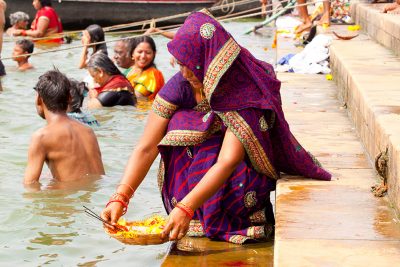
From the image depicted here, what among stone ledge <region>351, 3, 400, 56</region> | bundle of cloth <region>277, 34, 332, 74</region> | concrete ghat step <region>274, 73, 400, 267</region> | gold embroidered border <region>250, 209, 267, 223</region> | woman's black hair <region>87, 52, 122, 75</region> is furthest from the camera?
woman's black hair <region>87, 52, 122, 75</region>

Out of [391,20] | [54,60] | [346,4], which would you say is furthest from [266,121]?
[54,60]

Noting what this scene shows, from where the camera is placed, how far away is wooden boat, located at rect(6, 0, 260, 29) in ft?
68.0

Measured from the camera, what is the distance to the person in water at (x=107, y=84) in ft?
29.1

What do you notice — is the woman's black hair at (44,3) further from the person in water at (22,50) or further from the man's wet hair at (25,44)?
the man's wet hair at (25,44)

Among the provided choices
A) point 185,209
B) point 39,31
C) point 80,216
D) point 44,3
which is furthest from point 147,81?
point 44,3

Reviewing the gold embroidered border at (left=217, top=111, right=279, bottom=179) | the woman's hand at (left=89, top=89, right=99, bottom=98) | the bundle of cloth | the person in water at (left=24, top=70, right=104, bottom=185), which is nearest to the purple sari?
the gold embroidered border at (left=217, top=111, right=279, bottom=179)

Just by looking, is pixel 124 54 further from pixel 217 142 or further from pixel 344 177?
pixel 217 142

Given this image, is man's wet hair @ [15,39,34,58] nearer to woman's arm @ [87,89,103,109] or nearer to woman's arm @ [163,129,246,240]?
woman's arm @ [87,89,103,109]

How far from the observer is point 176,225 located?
12.6 ft

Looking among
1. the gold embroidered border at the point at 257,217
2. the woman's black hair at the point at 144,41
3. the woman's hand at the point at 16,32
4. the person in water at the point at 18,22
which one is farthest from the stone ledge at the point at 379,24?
the person in water at the point at 18,22

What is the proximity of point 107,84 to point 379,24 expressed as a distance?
8.71 feet

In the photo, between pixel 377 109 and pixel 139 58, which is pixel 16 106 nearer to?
pixel 139 58

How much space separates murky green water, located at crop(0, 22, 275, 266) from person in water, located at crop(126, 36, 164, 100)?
30cm

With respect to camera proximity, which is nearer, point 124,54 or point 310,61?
point 310,61
